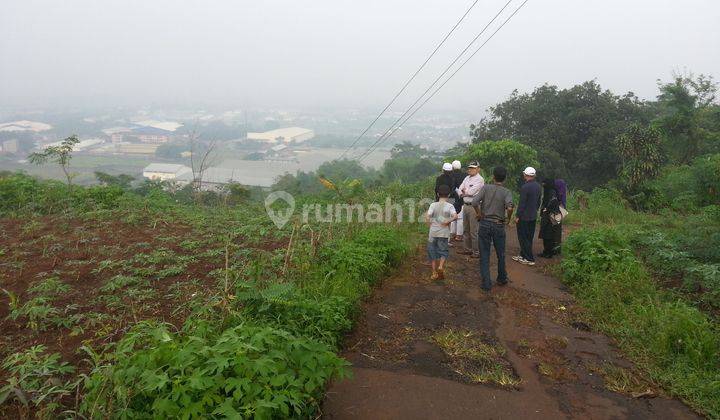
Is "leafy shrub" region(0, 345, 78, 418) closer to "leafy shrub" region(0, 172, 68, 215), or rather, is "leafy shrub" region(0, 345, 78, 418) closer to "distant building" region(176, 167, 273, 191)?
"leafy shrub" region(0, 172, 68, 215)

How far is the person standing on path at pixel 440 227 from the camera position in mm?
A: 5676

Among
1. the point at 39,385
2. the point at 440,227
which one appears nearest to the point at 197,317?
the point at 39,385

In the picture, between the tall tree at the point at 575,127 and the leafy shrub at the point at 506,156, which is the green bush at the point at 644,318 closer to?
the leafy shrub at the point at 506,156

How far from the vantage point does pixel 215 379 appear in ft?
8.09

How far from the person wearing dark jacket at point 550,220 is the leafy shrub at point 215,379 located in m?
5.17

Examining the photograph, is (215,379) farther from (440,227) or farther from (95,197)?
(95,197)

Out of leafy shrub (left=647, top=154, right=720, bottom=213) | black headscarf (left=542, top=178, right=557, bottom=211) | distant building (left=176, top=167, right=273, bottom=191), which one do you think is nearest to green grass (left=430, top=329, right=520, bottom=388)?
black headscarf (left=542, top=178, right=557, bottom=211)

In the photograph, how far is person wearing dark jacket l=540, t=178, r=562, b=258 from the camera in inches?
267

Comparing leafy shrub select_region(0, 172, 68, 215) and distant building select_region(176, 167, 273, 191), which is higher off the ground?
leafy shrub select_region(0, 172, 68, 215)

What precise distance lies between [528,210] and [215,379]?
17.3 feet

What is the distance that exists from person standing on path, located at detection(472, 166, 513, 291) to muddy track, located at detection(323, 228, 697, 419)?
39 cm

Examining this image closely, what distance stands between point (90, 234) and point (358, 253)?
5116mm

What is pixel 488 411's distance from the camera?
3172 mm

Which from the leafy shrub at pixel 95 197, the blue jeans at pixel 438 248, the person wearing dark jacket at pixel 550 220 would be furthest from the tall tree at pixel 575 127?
the leafy shrub at pixel 95 197
